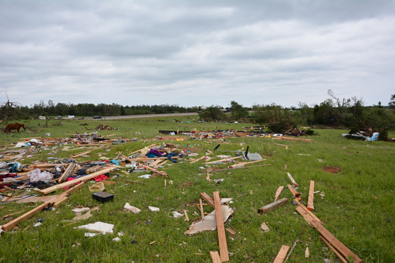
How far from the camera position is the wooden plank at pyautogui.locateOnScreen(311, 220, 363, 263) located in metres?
3.37

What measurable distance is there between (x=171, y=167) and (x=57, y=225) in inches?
190

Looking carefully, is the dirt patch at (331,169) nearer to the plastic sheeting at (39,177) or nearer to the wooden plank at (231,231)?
the wooden plank at (231,231)

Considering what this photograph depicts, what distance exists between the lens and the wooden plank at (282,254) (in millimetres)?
3332

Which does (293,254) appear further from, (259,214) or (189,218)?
(189,218)

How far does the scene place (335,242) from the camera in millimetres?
3664

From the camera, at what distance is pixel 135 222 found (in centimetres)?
438

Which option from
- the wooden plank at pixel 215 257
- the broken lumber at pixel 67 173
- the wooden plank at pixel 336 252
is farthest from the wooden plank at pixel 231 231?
the broken lumber at pixel 67 173

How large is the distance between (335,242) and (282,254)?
1.07m

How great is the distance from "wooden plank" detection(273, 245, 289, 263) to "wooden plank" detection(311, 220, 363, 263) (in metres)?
0.86

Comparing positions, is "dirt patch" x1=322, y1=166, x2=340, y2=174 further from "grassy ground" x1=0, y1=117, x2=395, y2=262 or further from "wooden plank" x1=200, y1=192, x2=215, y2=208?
"wooden plank" x1=200, y1=192, x2=215, y2=208

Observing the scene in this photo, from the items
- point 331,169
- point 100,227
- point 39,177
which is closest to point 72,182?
point 39,177

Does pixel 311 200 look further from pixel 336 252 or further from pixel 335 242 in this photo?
pixel 336 252

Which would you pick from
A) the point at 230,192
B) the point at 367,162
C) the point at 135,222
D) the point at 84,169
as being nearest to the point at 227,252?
the point at 135,222

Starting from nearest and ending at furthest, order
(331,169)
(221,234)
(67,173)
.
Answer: (221,234)
(67,173)
(331,169)
